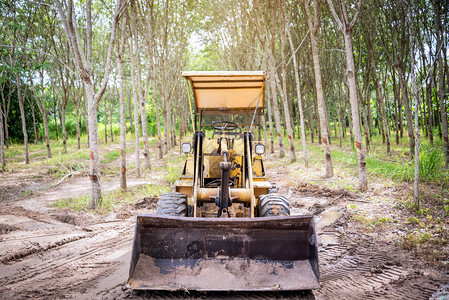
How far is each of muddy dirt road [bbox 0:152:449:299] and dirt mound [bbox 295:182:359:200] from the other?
0.17 ft

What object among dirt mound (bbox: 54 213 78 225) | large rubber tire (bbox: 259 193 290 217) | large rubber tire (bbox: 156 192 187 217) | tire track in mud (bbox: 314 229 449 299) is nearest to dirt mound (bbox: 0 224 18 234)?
dirt mound (bbox: 54 213 78 225)

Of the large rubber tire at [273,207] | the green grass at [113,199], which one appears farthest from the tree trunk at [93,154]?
the large rubber tire at [273,207]

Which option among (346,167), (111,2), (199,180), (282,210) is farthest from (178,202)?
(111,2)

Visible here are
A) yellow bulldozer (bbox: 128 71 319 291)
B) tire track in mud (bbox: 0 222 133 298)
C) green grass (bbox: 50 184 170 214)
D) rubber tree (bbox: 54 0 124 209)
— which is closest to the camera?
yellow bulldozer (bbox: 128 71 319 291)

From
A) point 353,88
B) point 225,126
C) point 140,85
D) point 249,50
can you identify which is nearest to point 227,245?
point 225,126

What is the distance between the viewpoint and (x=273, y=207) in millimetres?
4184

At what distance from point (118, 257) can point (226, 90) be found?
3460 mm

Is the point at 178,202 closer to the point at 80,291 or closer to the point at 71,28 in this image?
the point at 80,291

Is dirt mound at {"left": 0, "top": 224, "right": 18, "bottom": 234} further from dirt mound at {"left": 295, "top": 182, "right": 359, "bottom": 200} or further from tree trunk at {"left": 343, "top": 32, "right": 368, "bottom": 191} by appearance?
tree trunk at {"left": 343, "top": 32, "right": 368, "bottom": 191}

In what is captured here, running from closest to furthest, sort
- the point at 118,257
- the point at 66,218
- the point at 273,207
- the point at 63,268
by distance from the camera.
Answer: the point at 63,268
the point at 118,257
the point at 273,207
the point at 66,218

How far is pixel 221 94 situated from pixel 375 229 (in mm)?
3651

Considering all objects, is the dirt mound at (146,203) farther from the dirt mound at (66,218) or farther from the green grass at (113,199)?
the dirt mound at (66,218)

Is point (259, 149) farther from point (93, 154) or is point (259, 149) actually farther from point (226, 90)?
point (93, 154)

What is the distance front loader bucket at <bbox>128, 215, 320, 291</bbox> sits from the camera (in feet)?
10.4
